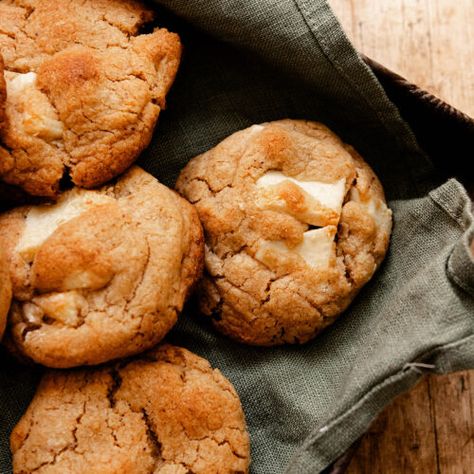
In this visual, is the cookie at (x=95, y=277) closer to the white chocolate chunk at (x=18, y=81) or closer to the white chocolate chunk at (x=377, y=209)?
the white chocolate chunk at (x=18, y=81)

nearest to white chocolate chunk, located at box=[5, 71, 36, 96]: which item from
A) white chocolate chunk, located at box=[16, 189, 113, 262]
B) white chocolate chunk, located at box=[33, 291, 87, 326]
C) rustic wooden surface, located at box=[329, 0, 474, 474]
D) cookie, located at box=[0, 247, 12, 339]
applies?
white chocolate chunk, located at box=[16, 189, 113, 262]

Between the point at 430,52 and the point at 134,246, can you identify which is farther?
the point at 430,52

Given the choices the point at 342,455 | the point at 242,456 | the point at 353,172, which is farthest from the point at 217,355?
the point at 353,172

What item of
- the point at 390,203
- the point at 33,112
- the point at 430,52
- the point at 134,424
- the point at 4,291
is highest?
the point at 33,112

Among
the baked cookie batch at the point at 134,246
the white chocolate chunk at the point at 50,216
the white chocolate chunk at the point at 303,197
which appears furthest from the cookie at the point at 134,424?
the white chocolate chunk at the point at 303,197

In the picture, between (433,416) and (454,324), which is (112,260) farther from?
(433,416)

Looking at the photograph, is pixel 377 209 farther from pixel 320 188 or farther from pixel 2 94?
pixel 2 94

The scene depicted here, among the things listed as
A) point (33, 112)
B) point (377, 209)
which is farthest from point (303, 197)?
point (33, 112)
